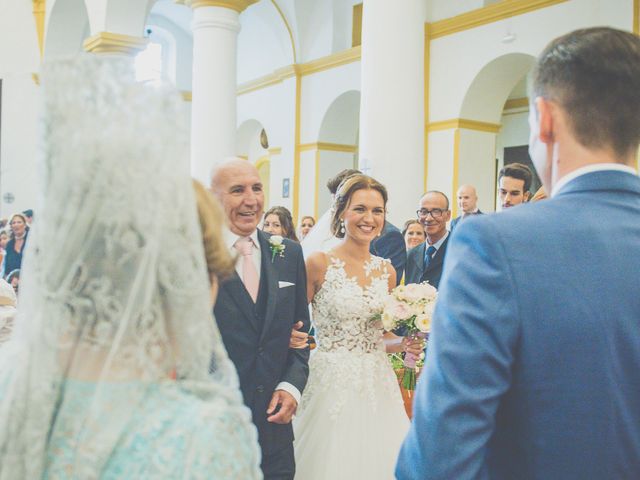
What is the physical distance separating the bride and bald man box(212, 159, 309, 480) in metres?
0.62

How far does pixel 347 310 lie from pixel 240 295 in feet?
3.43

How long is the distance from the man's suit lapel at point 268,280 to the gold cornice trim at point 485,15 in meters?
8.12

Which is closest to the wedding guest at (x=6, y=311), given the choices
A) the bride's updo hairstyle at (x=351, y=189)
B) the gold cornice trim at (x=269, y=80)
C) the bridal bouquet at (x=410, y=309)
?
A: the bride's updo hairstyle at (x=351, y=189)

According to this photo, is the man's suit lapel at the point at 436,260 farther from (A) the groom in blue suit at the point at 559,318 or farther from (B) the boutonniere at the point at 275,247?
(A) the groom in blue suit at the point at 559,318

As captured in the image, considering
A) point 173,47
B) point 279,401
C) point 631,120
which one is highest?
point 173,47

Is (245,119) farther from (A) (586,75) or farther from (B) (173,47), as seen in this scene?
Answer: (A) (586,75)

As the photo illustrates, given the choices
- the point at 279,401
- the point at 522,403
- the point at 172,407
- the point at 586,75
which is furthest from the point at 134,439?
the point at 279,401

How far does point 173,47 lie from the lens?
20562mm

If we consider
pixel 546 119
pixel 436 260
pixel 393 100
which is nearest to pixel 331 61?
pixel 393 100

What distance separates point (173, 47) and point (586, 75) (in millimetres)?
20445

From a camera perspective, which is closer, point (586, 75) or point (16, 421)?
point (16, 421)

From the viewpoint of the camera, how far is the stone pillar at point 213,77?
10.4 metres

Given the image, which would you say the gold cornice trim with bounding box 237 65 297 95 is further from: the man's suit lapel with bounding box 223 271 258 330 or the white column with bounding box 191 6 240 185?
the man's suit lapel with bounding box 223 271 258 330

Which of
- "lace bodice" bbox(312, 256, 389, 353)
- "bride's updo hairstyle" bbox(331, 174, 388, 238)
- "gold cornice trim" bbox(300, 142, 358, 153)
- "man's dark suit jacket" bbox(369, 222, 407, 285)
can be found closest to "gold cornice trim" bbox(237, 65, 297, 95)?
"gold cornice trim" bbox(300, 142, 358, 153)
